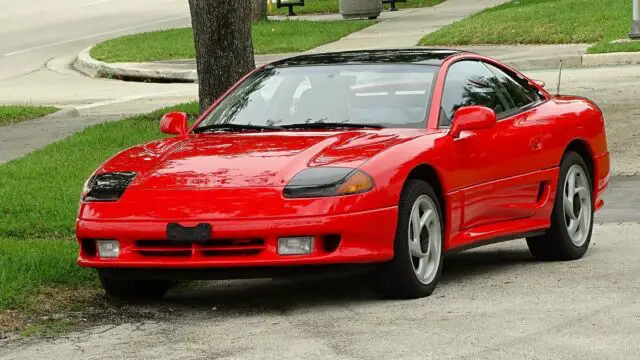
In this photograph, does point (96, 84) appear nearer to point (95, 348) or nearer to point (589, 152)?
point (589, 152)

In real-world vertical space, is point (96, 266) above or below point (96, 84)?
above

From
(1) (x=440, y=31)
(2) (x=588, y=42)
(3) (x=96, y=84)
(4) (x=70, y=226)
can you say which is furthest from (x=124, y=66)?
(4) (x=70, y=226)

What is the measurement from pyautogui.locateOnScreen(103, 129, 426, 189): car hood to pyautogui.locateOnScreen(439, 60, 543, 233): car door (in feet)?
1.37

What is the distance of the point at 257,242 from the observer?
7.73 meters

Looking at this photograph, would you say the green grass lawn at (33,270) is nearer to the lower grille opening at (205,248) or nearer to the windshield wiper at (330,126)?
the lower grille opening at (205,248)

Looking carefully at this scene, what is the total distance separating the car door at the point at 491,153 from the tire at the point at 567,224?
0.25m

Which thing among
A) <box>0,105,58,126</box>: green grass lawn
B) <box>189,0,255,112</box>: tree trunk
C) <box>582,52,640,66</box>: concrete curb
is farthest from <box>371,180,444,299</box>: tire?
<box>582,52,640,66</box>: concrete curb

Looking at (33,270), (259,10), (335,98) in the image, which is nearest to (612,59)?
(259,10)

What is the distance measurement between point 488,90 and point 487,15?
62.5 feet

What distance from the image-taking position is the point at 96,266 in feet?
26.4

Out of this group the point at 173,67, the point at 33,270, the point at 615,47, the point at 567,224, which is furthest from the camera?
the point at 173,67

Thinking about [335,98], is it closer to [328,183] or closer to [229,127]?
[229,127]

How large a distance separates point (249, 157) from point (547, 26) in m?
18.4

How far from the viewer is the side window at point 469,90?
8958 millimetres
